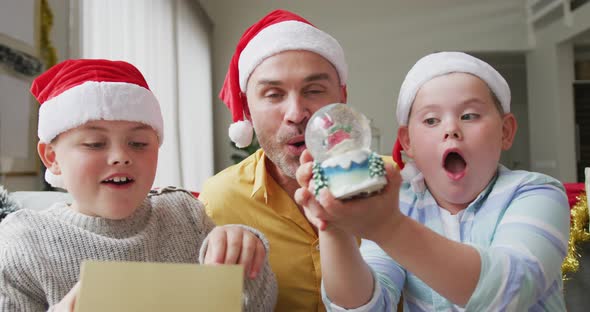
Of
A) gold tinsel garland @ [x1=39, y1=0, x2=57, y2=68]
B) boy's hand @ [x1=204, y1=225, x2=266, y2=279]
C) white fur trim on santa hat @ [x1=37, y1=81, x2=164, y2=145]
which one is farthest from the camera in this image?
gold tinsel garland @ [x1=39, y1=0, x2=57, y2=68]

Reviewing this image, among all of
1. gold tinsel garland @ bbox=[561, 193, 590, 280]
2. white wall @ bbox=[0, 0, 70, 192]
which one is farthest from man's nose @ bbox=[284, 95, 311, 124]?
white wall @ bbox=[0, 0, 70, 192]

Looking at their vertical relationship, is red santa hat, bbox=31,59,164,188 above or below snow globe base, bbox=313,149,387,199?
above

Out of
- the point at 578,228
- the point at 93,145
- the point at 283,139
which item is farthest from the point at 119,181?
the point at 578,228

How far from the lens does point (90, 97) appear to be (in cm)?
90

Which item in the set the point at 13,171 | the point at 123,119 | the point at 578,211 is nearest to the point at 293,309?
the point at 123,119

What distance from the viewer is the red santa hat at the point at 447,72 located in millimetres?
878

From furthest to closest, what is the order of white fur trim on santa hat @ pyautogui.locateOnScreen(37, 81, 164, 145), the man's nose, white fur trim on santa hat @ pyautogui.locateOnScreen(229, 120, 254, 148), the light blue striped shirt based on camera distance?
white fur trim on santa hat @ pyautogui.locateOnScreen(229, 120, 254, 148)
the man's nose
white fur trim on santa hat @ pyautogui.locateOnScreen(37, 81, 164, 145)
the light blue striped shirt

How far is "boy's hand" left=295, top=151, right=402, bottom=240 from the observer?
58cm

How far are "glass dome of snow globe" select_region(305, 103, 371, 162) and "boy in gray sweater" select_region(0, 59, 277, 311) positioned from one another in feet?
0.83

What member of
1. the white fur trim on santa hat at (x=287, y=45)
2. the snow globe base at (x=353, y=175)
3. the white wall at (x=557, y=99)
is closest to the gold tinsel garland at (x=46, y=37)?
the white fur trim on santa hat at (x=287, y=45)

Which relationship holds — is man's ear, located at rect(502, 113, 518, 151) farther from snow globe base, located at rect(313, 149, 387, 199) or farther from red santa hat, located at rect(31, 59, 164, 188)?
red santa hat, located at rect(31, 59, 164, 188)

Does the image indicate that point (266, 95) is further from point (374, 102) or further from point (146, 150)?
point (374, 102)

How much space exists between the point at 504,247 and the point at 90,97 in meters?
0.74

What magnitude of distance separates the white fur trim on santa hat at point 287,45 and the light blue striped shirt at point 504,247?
0.43m
